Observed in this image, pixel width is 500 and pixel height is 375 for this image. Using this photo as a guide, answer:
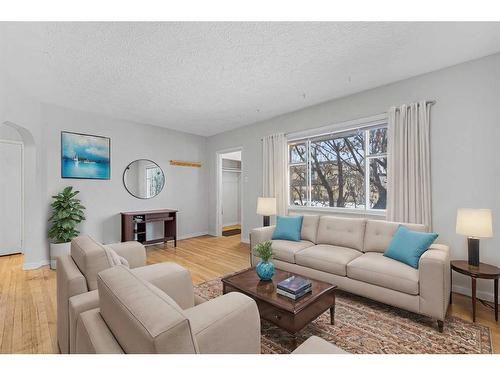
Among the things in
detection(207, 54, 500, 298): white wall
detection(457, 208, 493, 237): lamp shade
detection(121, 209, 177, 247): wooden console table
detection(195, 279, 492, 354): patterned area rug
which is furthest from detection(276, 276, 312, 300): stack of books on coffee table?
detection(121, 209, 177, 247): wooden console table

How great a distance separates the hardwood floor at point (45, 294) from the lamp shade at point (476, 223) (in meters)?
0.79

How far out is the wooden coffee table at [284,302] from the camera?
1.71 meters

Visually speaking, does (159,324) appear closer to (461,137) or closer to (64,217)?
(461,137)

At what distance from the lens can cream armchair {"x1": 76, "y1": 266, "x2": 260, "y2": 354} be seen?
0.75 meters

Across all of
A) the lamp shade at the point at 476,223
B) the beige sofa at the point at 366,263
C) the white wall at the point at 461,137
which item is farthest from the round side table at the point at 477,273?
the white wall at the point at 461,137

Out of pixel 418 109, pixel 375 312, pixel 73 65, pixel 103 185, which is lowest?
pixel 375 312

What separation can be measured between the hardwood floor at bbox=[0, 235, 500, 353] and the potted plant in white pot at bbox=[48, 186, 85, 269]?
1.08 feet

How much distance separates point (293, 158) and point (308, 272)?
232cm

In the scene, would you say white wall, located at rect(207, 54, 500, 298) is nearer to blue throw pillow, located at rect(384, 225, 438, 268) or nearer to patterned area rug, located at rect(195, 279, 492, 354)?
blue throw pillow, located at rect(384, 225, 438, 268)

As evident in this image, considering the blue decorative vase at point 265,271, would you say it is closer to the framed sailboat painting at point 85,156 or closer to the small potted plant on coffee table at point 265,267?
the small potted plant on coffee table at point 265,267

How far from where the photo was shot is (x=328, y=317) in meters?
2.20

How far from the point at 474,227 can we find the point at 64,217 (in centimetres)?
525
